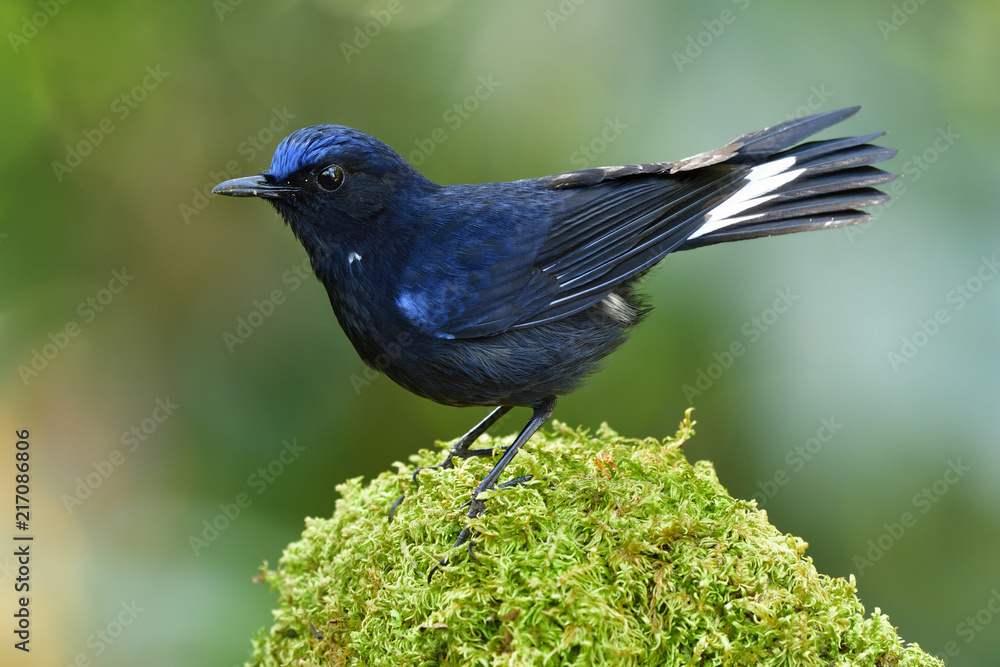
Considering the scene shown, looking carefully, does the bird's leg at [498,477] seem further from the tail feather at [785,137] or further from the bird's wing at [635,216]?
the tail feather at [785,137]

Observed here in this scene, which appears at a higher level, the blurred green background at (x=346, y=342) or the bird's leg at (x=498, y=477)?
the blurred green background at (x=346, y=342)

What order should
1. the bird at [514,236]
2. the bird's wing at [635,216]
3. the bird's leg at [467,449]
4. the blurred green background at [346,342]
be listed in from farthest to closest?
1. the blurred green background at [346,342]
2. the bird's leg at [467,449]
3. the bird's wing at [635,216]
4. the bird at [514,236]

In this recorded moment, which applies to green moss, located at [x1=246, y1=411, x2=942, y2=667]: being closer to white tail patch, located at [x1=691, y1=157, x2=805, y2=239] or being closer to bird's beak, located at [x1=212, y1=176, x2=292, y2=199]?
white tail patch, located at [x1=691, y1=157, x2=805, y2=239]

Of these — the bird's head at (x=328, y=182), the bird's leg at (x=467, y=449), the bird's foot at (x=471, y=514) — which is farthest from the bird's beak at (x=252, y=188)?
the bird's foot at (x=471, y=514)

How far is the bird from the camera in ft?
10.8

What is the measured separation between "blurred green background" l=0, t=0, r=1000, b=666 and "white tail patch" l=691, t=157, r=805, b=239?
1.48 meters

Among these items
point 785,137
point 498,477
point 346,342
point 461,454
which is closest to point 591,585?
point 498,477

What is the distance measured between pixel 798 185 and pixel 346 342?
3.37 meters

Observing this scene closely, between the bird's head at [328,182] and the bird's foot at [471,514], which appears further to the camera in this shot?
the bird's head at [328,182]

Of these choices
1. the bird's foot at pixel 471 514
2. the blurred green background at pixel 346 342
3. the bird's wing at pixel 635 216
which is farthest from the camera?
the blurred green background at pixel 346 342

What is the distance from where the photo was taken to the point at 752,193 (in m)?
3.61

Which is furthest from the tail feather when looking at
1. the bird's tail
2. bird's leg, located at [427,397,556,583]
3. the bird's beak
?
the bird's beak

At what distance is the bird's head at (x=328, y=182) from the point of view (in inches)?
132

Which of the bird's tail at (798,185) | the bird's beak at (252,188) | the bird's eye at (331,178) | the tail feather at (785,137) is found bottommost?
the bird's tail at (798,185)
